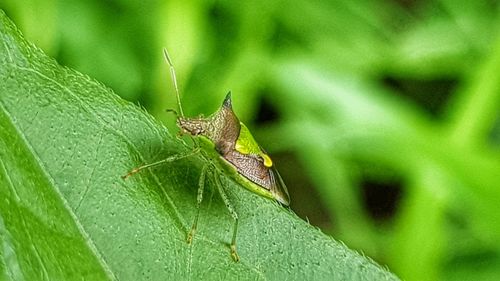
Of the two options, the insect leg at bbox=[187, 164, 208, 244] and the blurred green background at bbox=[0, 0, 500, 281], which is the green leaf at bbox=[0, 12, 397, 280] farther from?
the blurred green background at bbox=[0, 0, 500, 281]

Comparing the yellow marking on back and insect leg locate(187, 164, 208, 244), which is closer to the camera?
insect leg locate(187, 164, 208, 244)

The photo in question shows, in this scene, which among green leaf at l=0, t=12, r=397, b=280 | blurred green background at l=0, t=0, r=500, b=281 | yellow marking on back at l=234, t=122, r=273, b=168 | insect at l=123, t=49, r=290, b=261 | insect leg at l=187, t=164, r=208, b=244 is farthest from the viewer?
blurred green background at l=0, t=0, r=500, b=281

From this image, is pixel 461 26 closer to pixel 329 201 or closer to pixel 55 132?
pixel 329 201

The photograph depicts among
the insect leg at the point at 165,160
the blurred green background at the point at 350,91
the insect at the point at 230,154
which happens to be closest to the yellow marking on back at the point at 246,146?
the insect at the point at 230,154

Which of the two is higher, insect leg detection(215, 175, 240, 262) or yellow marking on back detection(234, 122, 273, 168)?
yellow marking on back detection(234, 122, 273, 168)

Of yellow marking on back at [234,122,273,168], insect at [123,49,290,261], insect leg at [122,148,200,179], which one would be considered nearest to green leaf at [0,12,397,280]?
insect leg at [122,148,200,179]

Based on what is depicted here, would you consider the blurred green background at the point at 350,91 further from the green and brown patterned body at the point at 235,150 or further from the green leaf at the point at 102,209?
the green leaf at the point at 102,209

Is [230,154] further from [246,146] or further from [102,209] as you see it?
[102,209]
